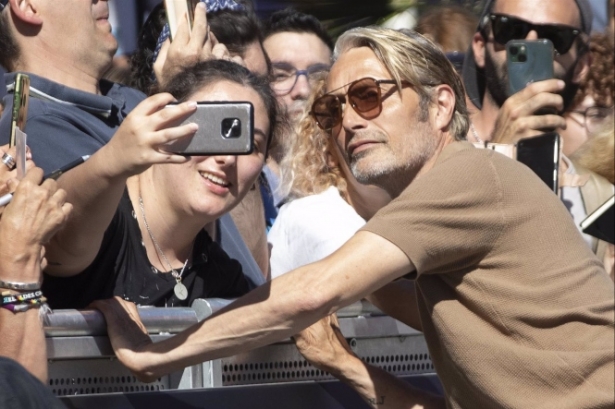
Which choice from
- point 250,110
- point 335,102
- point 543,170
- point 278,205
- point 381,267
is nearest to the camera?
point 250,110

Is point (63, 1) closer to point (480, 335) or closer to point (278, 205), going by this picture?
point (278, 205)

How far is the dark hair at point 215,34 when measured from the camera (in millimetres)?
4637

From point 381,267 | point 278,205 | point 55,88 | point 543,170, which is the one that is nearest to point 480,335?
point 381,267

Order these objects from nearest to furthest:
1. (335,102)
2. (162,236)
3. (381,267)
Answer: (381,267), (162,236), (335,102)

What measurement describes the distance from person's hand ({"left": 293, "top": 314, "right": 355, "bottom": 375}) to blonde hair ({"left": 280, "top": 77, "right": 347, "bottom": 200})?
0.86 m

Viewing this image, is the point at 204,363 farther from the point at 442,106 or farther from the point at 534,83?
the point at 534,83

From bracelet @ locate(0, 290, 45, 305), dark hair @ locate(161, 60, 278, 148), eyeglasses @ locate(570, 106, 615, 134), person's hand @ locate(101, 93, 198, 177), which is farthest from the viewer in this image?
eyeglasses @ locate(570, 106, 615, 134)

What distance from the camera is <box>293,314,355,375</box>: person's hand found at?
352cm

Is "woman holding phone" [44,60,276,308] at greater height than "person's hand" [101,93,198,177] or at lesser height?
lesser

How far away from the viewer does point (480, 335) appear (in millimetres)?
3262

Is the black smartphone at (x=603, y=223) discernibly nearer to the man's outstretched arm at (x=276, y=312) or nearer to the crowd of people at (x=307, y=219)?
the crowd of people at (x=307, y=219)

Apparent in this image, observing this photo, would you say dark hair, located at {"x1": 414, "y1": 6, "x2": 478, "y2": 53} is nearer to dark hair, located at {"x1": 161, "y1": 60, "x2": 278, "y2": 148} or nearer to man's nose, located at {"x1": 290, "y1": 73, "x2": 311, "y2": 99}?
man's nose, located at {"x1": 290, "y1": 73, "x2": 311, "y2": 99}

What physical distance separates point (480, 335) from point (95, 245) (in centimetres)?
99

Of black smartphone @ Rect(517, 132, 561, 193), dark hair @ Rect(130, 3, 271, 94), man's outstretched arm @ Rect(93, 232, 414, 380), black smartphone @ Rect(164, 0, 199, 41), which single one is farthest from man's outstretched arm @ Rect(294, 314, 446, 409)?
dark hair @ Rect(130, 3, 271, 94)
